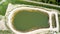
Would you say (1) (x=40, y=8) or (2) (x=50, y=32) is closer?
(2) (x=50, y=32)

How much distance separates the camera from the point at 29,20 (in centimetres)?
189

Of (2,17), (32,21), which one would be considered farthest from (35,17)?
(2,17)

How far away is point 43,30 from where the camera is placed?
176 cm

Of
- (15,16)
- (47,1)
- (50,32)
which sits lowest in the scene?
(50,32)

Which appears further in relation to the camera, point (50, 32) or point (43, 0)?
point (43, 0)

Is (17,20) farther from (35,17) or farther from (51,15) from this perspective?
(51,15)

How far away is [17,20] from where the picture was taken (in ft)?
6.16

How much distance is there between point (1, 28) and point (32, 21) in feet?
1.66

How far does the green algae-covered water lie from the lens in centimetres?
183

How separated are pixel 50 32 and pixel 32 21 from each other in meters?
0.35

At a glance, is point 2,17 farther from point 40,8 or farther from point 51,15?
point 51,15

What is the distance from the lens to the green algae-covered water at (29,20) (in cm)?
183

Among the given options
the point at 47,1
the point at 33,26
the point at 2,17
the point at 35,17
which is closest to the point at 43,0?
the point at 47,1

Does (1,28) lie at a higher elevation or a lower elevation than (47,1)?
lower
